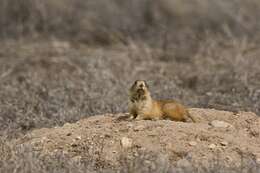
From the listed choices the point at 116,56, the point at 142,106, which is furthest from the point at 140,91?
the point at 116,56

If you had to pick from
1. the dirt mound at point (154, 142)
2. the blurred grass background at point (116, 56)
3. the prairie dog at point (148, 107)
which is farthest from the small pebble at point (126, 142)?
the blurred grass background at point (116, 56)

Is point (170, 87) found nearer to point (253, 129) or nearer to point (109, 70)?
point (109, 70)

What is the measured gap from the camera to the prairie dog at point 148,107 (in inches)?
323

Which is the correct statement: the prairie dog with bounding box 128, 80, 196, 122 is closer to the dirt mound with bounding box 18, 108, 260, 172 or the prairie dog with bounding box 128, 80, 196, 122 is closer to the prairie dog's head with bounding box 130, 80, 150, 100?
the prairie dog's head with bounding box 130, 80, 150, 100

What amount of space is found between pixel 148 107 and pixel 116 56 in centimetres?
564

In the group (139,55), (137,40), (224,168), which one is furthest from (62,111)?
(137,40)

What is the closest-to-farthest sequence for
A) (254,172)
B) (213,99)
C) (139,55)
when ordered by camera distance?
1. (254,172)
2. (213,99)
3. (139,55)

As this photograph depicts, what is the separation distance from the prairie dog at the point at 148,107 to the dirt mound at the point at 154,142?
16 centimetres

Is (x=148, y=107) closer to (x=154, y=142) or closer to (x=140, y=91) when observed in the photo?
(x=140, y=91)

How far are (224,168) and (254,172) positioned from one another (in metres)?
0.32

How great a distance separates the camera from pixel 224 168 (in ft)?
22.5

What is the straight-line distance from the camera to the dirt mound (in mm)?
7289

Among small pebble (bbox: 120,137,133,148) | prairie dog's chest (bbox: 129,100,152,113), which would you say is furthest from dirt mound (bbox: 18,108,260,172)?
prairie dog's chest (bbox: 129,100,152,113)

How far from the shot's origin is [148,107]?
8.23 m
